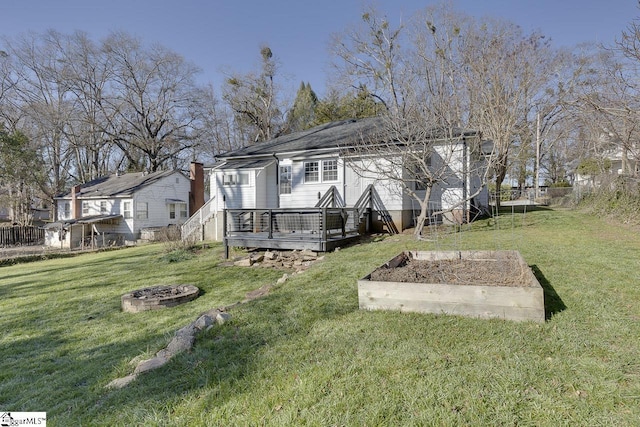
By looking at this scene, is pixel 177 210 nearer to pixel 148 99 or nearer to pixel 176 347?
pixel 148 99

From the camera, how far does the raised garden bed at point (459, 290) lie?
3.70m

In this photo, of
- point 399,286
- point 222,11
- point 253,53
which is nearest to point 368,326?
point 399,286

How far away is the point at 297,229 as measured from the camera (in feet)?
33.8

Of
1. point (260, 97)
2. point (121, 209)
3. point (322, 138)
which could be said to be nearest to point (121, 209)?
point (121, 209)

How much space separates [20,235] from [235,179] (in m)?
20.4

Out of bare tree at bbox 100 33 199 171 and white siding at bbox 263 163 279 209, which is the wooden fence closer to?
bare tree at bbox 100 33 199 171

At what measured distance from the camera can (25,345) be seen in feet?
16.7

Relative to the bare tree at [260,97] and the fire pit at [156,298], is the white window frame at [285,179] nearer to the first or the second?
the fire pit at [156,298]

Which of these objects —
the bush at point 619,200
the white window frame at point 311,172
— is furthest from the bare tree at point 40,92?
the bush at point 619,200

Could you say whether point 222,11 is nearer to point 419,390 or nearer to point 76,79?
point 419,390

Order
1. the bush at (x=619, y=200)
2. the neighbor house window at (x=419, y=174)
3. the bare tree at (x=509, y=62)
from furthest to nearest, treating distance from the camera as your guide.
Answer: the bare tree at (x=509, y=62) < the bush at (x=619, y=200) < the neighbor house window at (x=419, y=174)

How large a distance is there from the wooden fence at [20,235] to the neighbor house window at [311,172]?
23.7 metres

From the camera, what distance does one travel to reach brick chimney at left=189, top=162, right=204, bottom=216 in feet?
84.4
